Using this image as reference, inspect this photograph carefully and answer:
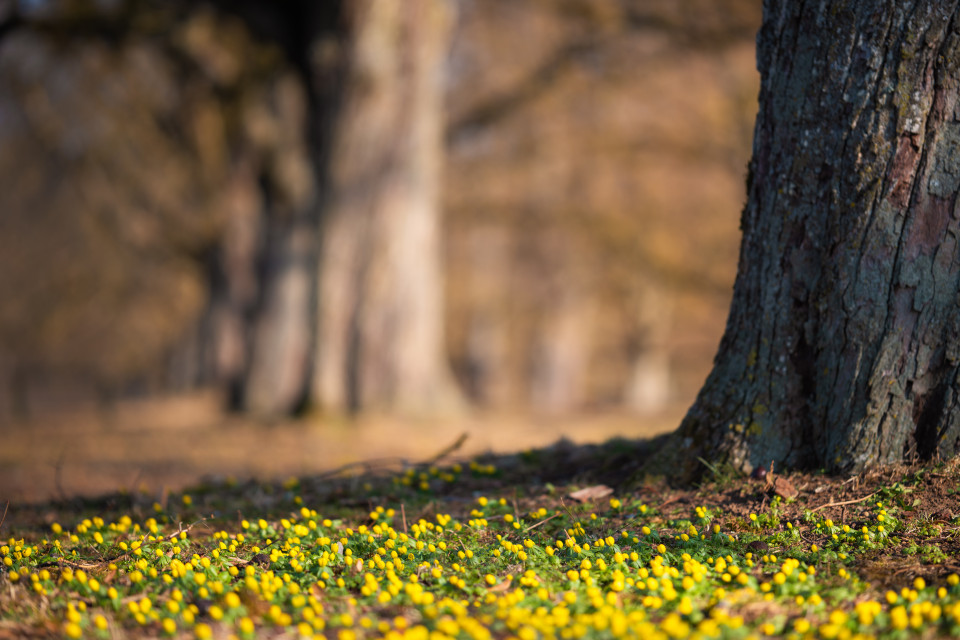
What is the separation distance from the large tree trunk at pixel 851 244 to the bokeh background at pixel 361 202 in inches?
102

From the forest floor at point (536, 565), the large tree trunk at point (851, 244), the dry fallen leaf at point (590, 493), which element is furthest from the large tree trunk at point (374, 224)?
the large tree trunk at point (851, 244)

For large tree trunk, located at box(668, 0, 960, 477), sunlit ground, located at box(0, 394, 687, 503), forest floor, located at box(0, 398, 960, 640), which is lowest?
sunlit ground, located at box(0, 394, 687, 503)

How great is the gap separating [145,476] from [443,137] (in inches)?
374

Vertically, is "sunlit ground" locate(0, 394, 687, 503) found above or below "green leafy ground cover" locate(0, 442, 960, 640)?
below

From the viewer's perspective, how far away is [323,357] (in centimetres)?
955

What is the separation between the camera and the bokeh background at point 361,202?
947cm

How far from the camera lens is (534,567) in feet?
9.70

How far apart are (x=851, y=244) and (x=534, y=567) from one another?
1.95m

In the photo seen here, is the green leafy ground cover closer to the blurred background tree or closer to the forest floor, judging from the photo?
the forest floor

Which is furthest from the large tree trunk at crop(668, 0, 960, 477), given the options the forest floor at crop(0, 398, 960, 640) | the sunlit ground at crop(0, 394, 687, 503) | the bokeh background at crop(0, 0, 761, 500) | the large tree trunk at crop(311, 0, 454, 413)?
the large tree trunk at crop(311, 0, 454, 413)

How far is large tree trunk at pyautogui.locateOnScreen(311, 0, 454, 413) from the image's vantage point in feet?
31.0

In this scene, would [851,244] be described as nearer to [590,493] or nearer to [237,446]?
[590,493]

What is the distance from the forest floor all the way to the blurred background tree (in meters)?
5.94

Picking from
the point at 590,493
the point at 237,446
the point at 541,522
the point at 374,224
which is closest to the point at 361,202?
the point at 374,224
